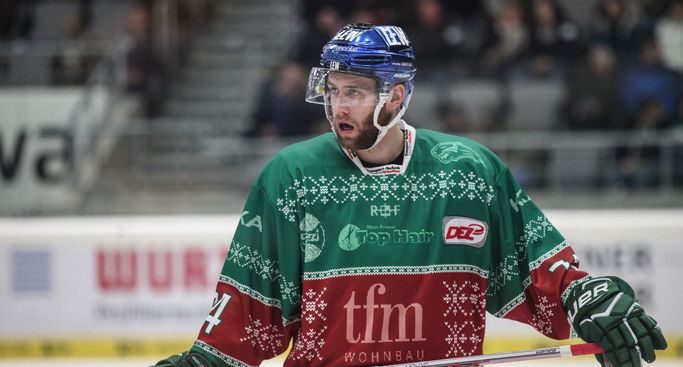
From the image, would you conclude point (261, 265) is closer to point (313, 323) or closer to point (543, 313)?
point (313, 323)

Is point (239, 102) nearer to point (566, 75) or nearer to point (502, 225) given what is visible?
point (566, 75)

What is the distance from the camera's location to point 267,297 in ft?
8.23

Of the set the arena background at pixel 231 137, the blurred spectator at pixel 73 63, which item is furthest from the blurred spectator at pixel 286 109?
the blurred spectator at pixel 73 63

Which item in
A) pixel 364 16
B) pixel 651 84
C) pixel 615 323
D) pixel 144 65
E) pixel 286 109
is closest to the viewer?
pixel 615 323

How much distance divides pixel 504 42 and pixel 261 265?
15.5ft

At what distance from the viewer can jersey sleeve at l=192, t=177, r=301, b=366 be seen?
2.48 metres

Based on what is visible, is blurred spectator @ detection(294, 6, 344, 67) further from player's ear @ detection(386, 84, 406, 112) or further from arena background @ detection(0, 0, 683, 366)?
player's ear @ detection(386, 84, 406, 112)

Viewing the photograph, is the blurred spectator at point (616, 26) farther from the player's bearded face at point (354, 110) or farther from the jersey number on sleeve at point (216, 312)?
the jersey number on sleeve at point (216, 312)

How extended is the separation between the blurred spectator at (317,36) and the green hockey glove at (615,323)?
456 centimetres

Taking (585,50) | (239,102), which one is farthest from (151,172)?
(585,50)

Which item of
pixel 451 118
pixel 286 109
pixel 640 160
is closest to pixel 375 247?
pixel 640 160

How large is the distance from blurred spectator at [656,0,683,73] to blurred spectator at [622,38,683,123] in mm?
46

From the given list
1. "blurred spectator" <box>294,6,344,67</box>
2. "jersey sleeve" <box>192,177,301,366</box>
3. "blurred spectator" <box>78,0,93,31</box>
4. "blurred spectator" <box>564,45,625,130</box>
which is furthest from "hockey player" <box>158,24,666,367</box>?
"blurred spectator" <box>78,0,93,31</box>

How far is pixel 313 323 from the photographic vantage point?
243 cm
